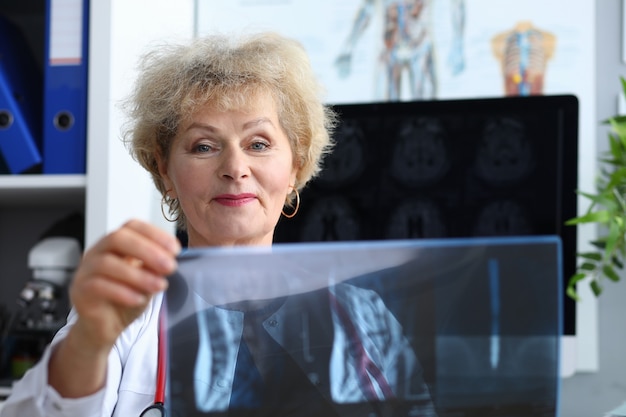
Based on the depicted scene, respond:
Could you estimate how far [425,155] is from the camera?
157 centimetres

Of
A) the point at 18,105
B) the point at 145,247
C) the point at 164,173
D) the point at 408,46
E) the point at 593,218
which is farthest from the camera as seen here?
the point at 408,46

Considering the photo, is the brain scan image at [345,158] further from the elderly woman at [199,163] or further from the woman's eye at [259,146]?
the woman's eye at [259,146]

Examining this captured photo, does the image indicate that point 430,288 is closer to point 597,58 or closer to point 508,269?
point 508,269

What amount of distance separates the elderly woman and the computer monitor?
35 centimetres

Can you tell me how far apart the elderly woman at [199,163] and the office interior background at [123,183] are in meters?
0.35

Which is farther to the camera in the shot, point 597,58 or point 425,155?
point 597,58

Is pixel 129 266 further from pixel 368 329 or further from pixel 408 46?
pixel 408 46

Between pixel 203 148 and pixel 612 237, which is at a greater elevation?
pixel 203 148

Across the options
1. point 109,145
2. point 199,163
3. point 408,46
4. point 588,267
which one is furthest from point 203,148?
point 408,46

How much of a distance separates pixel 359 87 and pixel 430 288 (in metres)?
1.31

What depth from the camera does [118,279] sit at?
606mm

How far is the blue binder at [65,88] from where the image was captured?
153cm

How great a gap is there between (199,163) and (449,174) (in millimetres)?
714

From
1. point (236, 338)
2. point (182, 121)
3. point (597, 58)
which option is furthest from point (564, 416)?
point (236, 338)
